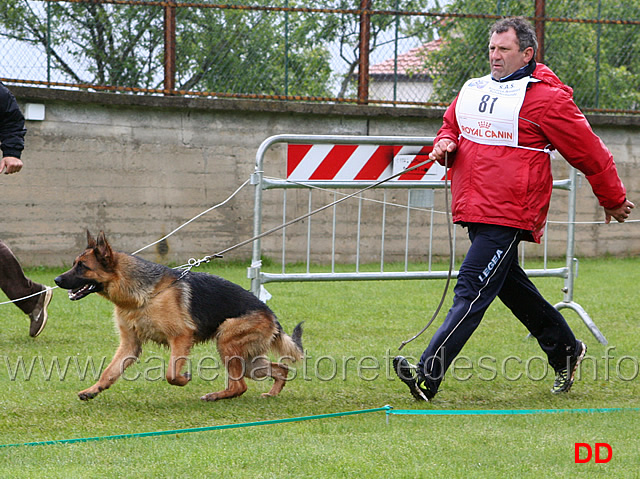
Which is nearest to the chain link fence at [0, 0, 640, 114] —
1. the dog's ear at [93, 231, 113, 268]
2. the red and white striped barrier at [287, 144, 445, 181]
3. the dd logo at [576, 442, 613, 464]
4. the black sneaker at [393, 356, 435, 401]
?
the red and white striped barrier at [287, 144, 445, 181]

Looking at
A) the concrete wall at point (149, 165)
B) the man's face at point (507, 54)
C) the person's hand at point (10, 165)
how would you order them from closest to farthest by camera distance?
the man's face at point (507, 54) → the person's hand at point (10, 165) → the concrete wall at point (149, 165)

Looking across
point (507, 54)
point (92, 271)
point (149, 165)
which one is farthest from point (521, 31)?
point (149, 165)

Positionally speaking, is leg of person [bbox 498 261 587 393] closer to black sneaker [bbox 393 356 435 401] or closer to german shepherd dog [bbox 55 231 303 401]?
black sneaker [bbox 393 356 435 401]

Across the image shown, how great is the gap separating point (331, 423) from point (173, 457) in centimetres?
101

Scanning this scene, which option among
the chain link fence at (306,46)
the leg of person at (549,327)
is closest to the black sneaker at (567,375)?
the leg of person at (549,327)

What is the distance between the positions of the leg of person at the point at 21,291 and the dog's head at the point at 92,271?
1.62 m

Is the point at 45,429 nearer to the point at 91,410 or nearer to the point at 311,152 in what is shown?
the point at 91,410

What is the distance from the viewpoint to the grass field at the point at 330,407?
3389mm

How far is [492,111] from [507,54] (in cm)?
34

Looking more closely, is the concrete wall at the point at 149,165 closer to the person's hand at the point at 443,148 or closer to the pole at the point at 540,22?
the pole at the point at 540,22

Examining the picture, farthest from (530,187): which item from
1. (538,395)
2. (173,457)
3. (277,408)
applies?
(173,457)

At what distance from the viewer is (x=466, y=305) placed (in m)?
4.53

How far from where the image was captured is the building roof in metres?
11.7

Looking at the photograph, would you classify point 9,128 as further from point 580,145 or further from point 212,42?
point 212,42
